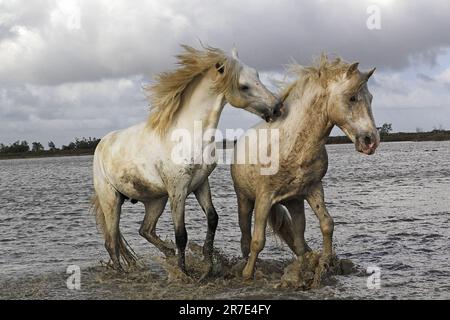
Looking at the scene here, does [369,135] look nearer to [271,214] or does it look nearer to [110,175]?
[271,214]

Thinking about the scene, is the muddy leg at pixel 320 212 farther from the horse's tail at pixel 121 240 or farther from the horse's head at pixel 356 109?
the horse's tail at pixel 121 240

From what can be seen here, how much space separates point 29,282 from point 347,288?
4350mm

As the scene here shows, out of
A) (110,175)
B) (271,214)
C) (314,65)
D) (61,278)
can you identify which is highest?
(314,65)

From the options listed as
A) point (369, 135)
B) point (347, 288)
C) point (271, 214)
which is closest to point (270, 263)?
point (271, 214)

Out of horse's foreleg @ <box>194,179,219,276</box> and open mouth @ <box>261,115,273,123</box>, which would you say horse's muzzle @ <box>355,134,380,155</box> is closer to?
open mouth @ <box>261,115,273,123</box>

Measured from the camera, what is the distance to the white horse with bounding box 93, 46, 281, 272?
281 inches

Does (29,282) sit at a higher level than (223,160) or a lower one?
lower

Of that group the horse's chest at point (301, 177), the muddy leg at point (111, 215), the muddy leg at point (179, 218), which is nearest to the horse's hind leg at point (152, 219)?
the muddy leg at point (111, 215)

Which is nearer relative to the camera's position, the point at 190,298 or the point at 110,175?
the point at 190,298

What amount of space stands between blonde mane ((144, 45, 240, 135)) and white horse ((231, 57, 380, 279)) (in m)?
0.89

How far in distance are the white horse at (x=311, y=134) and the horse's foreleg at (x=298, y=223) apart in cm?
19

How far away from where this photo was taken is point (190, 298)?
708 cm

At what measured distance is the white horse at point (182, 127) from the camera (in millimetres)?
7137
